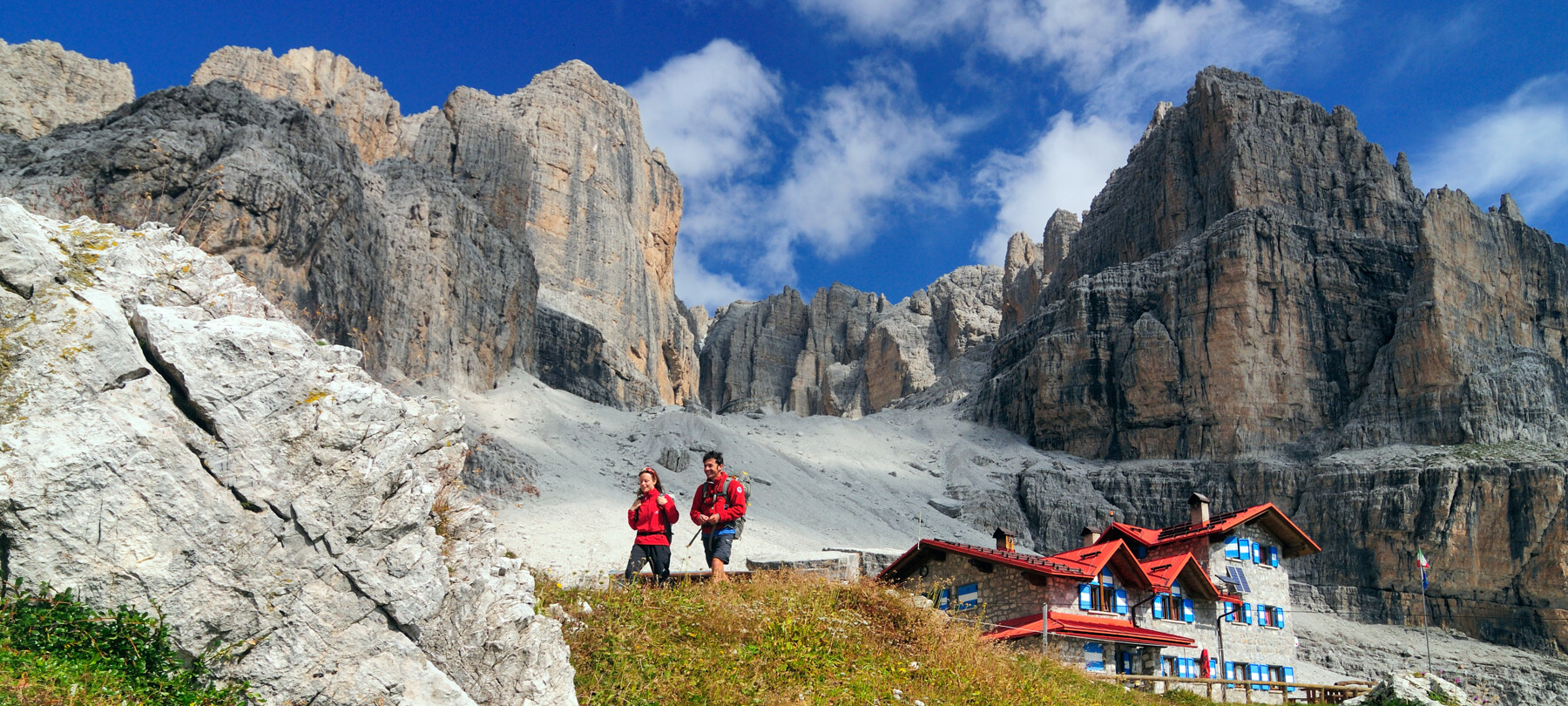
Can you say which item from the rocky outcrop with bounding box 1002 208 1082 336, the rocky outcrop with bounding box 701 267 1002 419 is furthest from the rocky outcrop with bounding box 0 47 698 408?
the rocky outcrop with bounding box 1002 208 1082 336

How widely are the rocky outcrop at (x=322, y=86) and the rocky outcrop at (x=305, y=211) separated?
13.3 metres

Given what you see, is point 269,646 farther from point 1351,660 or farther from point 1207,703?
point 1351,660

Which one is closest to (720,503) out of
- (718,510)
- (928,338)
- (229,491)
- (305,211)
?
(718,510)

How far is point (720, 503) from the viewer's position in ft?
41.0

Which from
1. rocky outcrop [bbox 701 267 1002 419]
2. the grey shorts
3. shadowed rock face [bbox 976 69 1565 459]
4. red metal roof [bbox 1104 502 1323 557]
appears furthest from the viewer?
rocky outcrop [bbox 701 267 1002 419]

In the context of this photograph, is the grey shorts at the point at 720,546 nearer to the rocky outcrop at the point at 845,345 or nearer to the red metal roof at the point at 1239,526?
the red metal roof at the point at 1239,526

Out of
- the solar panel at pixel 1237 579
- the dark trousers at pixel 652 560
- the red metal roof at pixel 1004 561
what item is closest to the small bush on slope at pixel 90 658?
the dark trousers at pixel 652 560

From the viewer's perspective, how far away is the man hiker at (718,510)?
12.3 metres

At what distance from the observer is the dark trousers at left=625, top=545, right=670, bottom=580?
1206 centimetres

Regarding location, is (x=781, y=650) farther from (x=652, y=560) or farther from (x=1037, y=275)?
(x=1037, y=275)

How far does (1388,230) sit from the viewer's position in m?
74.5

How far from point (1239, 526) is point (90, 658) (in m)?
29.2

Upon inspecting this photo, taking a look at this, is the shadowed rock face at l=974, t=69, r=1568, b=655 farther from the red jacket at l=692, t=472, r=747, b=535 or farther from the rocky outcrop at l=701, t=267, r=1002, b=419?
the red jacket at l=692, t=472, r=747, b=535

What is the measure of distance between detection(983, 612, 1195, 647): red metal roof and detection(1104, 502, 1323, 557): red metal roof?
5682 mm
